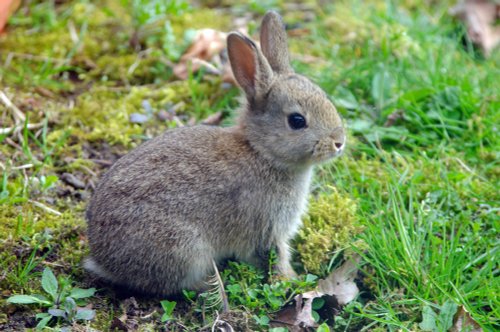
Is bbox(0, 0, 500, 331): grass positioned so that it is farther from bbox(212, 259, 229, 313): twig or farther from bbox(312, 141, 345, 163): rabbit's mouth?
bbox(312, 141, 345, 163): rabbit's mouth

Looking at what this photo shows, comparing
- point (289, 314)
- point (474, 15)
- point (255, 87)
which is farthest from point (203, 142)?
point (474, 15)

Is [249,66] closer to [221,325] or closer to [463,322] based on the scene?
[221,325]

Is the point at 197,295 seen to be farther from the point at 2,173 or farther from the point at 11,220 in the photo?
the point at 2,173

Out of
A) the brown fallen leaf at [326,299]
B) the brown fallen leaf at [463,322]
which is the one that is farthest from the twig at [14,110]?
Result: the brown fallen leaf at [463,322]

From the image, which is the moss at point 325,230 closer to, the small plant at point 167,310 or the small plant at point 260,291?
the small plant at point 260,291

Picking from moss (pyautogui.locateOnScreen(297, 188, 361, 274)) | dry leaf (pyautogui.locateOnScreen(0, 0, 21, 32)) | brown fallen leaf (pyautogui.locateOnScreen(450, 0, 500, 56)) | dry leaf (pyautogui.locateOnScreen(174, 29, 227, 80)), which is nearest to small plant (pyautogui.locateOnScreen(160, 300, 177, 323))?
moss (pyautogui.locateOnScreen(297, 188, 361, 274))
